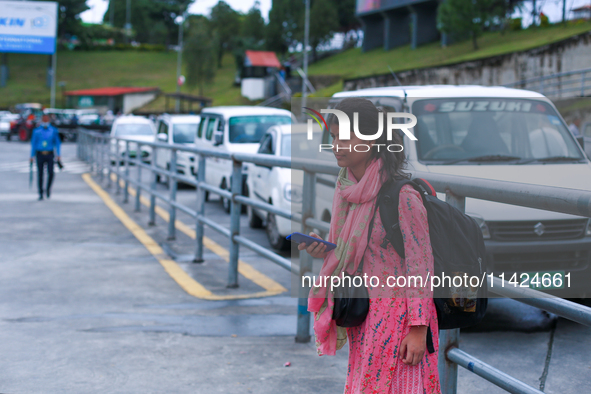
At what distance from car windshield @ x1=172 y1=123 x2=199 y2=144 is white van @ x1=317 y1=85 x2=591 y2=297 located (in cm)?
1029

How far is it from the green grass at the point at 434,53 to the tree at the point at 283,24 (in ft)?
22.6

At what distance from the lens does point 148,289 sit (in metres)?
6.20

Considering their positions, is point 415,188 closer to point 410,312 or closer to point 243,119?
point 410,312

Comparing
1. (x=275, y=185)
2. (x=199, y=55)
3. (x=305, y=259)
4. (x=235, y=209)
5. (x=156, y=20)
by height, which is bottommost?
(x=305, y=259)

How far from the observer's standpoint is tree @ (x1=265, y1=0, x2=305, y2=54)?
78.5m

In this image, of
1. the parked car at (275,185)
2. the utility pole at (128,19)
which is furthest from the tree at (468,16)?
the utility pole at (128,19)

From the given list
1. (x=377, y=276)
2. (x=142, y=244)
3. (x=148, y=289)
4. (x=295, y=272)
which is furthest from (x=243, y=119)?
(x=377, y=276)

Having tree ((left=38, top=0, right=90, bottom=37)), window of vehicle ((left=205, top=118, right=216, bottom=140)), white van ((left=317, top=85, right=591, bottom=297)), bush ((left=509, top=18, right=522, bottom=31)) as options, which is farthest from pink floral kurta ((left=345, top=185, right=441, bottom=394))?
tree ((left=38, top=0, right=90, bottom=37))

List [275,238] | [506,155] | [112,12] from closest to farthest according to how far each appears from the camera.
Result: 1. [506,155]
2. [275,238]
3. [112,12]

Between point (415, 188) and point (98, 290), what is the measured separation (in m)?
4.41

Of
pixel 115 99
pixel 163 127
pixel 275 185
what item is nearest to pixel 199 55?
pixel 115 99

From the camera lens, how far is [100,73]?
90.0m

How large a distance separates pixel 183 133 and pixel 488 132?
1174 centimetres

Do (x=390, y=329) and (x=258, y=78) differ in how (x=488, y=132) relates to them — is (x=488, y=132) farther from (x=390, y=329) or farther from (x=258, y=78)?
(x=258, y=78)
